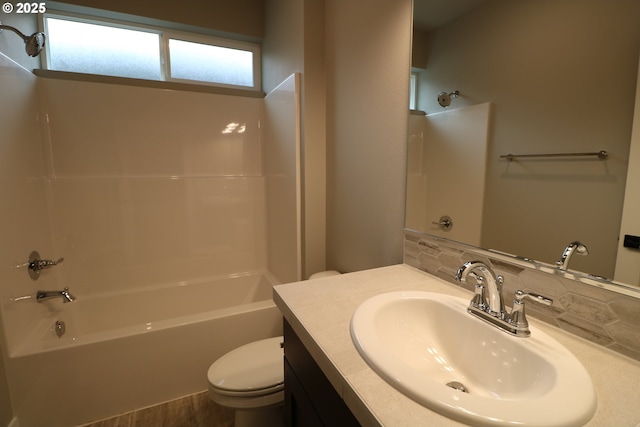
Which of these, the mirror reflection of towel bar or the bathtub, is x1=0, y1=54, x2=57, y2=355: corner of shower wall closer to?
the bathtub

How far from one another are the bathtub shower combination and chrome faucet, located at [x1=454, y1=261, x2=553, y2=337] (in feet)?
4.38

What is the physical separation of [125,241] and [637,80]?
281 centimetres

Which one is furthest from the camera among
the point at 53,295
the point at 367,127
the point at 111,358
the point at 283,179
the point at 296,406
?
the point at 283,179

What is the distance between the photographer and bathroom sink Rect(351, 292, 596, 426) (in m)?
0.49

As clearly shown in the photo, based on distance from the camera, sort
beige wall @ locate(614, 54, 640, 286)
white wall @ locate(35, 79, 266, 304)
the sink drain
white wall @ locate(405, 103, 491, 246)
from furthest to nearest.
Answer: white wall @ locate(35, 79, 266, 304) < white wall @ locate(405, 103, 491, 246) < the sink drain < beige wall @ locate(614, 54, 640, 286)

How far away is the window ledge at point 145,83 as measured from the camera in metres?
2.05

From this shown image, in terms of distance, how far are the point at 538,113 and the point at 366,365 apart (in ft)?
2.64

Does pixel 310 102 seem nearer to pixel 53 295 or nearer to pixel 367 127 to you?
pixel 367 127

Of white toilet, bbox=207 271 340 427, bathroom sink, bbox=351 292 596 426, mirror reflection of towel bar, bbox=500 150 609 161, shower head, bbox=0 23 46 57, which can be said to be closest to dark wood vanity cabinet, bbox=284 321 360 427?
bathroom sink, bbox=351 292 596 426

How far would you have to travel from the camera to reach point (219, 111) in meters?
2.51

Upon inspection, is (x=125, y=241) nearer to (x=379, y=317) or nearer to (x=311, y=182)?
(x=311, y=182)

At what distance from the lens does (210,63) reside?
2.61 meters

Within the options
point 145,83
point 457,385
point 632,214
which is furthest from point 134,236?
point 632,214

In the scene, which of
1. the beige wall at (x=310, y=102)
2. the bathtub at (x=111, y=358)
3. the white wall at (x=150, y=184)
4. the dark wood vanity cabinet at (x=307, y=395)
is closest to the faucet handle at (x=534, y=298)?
the dark wood vanity cabinet at (x=307, y=395)
